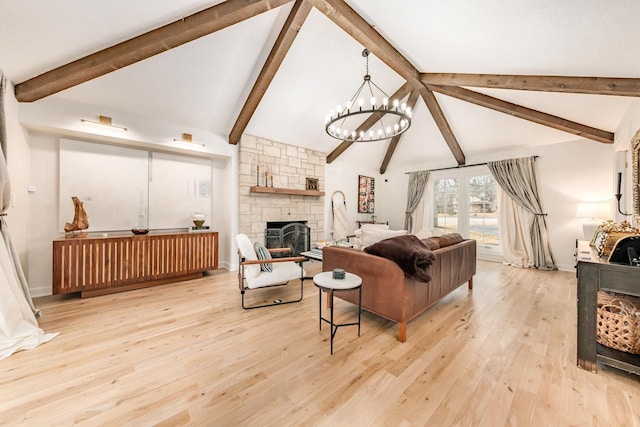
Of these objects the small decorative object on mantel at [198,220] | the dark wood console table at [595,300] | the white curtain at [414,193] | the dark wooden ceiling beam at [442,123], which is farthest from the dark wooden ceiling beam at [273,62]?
the white curtain at [414,193]

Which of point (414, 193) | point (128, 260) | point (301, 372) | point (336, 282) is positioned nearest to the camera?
point (301, 372)

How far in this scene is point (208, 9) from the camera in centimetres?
237

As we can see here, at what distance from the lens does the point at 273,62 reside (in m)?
3.14

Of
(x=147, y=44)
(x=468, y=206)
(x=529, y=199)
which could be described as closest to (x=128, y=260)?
(x=147, y=44)

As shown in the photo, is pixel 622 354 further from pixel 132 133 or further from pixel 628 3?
pixel 132 133

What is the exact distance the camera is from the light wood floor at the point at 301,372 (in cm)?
138

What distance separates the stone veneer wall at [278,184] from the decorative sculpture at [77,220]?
217 centimetres

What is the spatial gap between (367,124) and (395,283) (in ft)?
13.5

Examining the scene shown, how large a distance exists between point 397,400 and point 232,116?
4511 millimetres

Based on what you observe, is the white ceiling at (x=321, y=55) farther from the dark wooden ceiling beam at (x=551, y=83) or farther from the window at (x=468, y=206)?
the window at (x=468, y=206)

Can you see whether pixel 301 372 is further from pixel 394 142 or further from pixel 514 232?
pixel 394 142

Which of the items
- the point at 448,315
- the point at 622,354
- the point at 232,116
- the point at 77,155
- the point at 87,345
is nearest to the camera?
the point at 622,354

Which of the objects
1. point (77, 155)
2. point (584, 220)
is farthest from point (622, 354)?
point (77, 155)

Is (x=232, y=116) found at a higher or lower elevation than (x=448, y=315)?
higher
